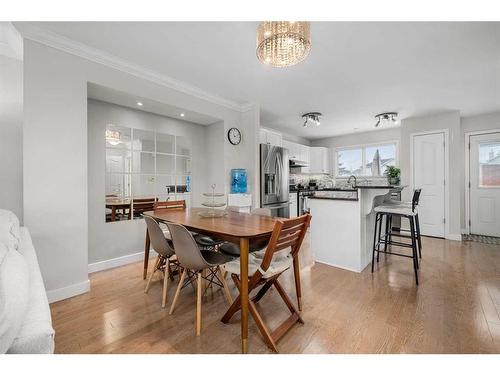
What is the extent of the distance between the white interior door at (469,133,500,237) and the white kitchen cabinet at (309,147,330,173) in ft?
9.81

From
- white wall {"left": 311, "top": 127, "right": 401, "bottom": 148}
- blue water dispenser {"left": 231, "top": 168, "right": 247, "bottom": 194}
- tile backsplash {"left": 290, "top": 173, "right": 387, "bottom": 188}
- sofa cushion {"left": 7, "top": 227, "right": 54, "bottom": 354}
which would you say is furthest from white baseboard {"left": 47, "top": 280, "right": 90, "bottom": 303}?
white wall {"left": 311, "top": 127, "right": 401, "bottom": 148}

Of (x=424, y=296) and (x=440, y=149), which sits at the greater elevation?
(x=440, y=149)

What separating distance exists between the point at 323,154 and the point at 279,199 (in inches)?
112

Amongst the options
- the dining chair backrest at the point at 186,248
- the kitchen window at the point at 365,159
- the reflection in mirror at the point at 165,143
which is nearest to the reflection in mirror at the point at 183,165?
the reflection in mirror at the point at 165,143

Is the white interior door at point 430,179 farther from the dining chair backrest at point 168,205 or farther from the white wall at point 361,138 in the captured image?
the dining chair backrest at point 168,205

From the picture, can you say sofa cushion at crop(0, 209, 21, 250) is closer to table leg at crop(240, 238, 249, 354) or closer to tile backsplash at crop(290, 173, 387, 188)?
table leg at crop(240, 238, 249, 354)

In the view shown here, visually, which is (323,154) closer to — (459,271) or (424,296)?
(459,271)

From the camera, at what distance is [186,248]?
1.58m

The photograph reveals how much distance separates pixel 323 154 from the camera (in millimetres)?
6332

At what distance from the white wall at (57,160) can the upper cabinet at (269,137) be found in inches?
107
